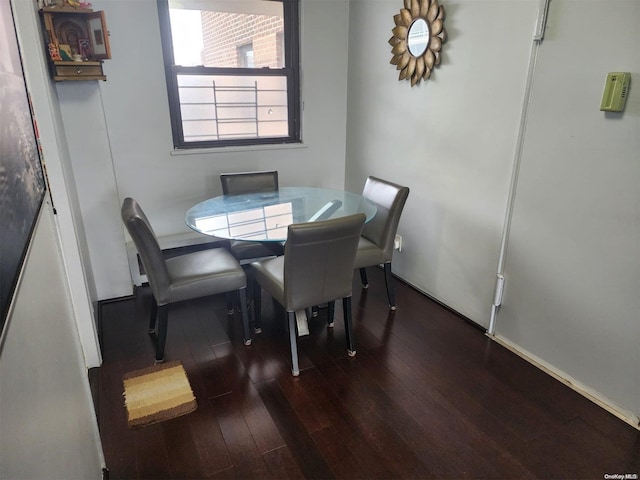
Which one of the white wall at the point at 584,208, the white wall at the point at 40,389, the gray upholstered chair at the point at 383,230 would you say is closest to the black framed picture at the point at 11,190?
the white wall at the point at 40,389

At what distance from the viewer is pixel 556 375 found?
87.7 inches

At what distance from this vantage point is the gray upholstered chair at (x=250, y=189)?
118 inches

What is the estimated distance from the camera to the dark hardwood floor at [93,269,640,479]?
5.57 feet

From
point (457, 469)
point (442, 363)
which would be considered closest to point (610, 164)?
point (442, 363)

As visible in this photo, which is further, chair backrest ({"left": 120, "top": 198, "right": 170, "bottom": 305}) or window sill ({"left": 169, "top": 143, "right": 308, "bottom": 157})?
window sill ({"left": 169, "top": 143, "right": 308, "bottom": 157})

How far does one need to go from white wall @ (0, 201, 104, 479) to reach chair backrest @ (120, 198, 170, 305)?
0.78 meters

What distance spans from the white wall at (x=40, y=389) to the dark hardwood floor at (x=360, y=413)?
23.2 inches

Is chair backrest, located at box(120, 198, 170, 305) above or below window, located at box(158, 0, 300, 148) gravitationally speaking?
below

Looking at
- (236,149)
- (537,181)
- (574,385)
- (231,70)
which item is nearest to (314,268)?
(537,181)

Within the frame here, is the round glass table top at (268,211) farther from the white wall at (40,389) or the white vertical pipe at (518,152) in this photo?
the white wall at (40,389)

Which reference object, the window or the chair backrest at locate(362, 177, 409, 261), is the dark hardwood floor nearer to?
the chair backrest at locate(362, 177, 409, 261)

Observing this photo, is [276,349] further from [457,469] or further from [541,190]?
[541,190]

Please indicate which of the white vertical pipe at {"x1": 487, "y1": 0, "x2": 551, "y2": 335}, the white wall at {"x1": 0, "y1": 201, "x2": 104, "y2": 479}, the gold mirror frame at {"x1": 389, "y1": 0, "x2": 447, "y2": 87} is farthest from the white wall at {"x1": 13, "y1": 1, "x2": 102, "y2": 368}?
the white vertical pipe at {"x1": 487, "y1": 0, "x2": 551, "y2": 335}

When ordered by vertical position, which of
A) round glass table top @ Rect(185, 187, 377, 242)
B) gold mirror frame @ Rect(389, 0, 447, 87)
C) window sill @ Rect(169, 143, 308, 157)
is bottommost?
round glass table top @ Rect(185, 187, 377, 242)
